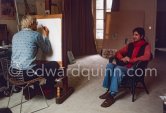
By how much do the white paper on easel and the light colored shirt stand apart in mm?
241

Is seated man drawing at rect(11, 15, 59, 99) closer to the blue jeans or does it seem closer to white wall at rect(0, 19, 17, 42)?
the blue jeans

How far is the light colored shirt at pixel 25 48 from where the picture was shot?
9.45ft

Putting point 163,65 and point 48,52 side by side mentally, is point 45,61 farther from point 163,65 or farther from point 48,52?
point 163,65

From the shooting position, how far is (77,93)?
3572 mm

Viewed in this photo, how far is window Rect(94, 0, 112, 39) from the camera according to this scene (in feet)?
26.1

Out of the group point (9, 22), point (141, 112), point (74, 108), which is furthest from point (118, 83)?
point (9, 22)

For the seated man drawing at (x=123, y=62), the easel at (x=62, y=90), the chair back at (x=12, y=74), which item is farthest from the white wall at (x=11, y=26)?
the seated man drawing at (x=123, y=62)

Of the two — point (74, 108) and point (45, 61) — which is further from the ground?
point (45, 61)

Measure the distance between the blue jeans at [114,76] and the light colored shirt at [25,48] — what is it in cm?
106

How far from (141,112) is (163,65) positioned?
3.44m

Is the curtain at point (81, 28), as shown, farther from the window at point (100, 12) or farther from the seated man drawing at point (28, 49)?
the seated man drawing at point (28, 49)

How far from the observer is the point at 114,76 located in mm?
3146

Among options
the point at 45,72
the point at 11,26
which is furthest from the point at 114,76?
the point at 11,26

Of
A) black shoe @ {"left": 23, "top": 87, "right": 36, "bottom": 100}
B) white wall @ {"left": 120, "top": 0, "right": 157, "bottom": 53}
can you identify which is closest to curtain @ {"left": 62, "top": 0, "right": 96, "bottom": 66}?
white wall @ {"left": 120, "top": 0, "right": 157, "bottom": 53}
